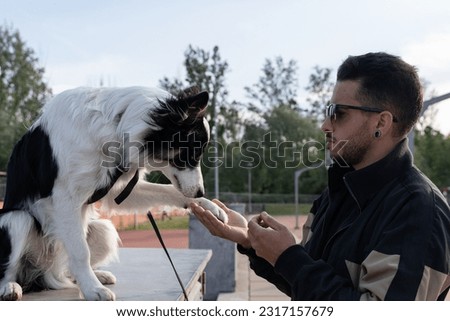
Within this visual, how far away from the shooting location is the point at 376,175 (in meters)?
1.81

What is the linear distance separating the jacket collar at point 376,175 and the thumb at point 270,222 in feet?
1.02

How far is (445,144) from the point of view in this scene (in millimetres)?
34594

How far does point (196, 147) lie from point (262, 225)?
0.95 m

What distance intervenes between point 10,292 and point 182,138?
1327 mm

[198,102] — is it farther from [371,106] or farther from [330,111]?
[371,106]

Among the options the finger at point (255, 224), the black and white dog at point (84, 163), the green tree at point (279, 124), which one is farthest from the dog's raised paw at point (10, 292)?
the green tree at point (279, 124)

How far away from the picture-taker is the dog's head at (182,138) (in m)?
2.77

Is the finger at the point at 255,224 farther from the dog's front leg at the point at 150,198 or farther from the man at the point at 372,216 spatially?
the dog's front leg at the point at 150,198

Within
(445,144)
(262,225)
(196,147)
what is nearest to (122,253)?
(196,147)

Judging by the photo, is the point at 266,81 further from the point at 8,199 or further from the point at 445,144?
the point at 8,199

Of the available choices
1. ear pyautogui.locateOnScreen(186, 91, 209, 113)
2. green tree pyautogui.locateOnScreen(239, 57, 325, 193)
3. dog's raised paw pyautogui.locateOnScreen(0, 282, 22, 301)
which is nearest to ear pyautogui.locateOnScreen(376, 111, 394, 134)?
ear pyautogui.locateOnScreen(186, 91, 209, 113)

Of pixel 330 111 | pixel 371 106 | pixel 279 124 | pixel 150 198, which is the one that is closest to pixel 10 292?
pixel 150 198

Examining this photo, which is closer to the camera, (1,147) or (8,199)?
(8,199)

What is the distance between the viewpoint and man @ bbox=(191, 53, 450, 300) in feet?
5.00
